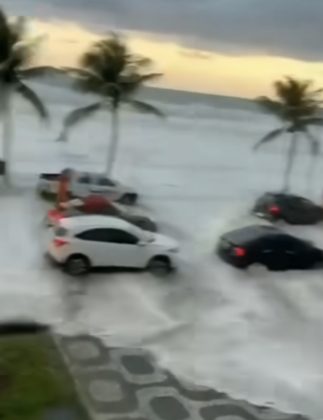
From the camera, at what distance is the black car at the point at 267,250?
13.9 meters

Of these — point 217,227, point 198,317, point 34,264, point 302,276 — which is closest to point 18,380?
point 198,317

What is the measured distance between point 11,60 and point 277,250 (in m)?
9.80

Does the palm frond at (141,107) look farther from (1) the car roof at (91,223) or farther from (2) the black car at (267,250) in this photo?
(1) the car roof at (91,223)

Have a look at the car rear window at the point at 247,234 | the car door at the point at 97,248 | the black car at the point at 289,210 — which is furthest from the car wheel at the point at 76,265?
the black car at the point at 289,210

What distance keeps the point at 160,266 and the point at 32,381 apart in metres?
5.25

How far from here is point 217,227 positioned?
57.7 ft

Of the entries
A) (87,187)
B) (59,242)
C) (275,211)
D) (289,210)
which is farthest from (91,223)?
(289,210)

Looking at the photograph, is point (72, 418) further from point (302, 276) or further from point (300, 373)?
point (302, 276)

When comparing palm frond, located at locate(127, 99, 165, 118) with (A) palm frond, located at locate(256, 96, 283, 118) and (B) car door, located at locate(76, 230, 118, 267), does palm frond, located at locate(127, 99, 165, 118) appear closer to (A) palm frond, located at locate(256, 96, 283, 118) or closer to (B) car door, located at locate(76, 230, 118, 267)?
(A) palm frond, located at locate(256, 96, 283, 118)

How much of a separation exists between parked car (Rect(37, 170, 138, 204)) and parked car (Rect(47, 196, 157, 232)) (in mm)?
1741

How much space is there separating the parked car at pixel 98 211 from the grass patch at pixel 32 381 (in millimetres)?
5809

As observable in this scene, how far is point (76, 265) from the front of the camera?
12.9 meters

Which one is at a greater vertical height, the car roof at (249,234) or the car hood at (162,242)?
the car roof at (249,234)

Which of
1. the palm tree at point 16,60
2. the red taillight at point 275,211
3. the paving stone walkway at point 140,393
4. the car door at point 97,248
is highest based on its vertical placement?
the palm tree at point 16,60
